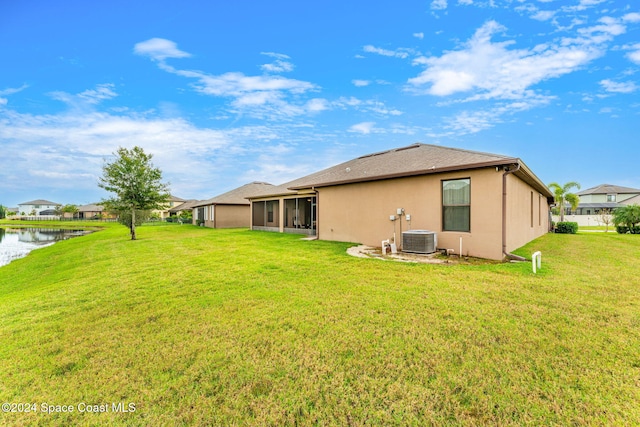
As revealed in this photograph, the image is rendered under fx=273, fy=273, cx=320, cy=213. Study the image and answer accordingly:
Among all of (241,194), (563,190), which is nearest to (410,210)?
(241,194)

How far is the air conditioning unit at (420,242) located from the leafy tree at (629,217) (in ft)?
56.0

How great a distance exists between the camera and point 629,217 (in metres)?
16.5

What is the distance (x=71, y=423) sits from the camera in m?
2.03

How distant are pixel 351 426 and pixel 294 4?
1500 cm

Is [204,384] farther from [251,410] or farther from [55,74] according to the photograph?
[55,74]

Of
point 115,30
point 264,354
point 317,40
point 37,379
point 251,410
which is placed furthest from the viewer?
point 317,40

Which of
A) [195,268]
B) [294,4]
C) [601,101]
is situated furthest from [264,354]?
[601,101]

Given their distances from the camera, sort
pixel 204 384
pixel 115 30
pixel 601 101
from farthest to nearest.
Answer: pixel 601 101
pixel 115 30
pixel 204 384

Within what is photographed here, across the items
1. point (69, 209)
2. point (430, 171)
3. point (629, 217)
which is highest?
point (430, 171)

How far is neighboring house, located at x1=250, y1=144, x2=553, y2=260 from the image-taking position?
7723 millimetres

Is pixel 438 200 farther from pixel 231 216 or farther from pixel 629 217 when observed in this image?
pixel 231 216

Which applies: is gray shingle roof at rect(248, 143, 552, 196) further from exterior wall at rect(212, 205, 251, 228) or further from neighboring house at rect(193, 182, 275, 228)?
exterior wall at rect(212, 205, 251, 228)

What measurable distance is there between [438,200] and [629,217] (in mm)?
16845

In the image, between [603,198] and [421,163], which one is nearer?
[421,163]
